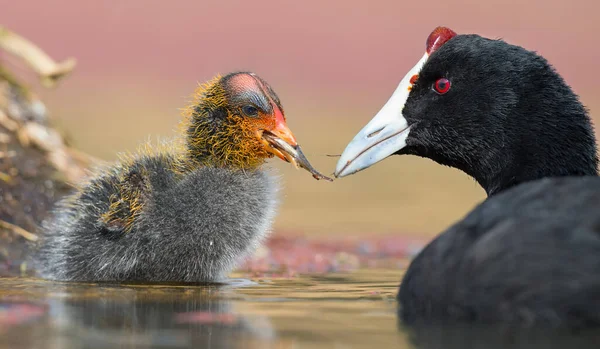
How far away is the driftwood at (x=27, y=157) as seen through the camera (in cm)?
673

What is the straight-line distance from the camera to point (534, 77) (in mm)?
4973

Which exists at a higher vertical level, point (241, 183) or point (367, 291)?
point (241, 183)

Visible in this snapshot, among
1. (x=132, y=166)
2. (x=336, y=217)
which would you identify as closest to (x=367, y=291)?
(x=132, y=166)

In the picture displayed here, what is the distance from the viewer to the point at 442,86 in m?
5.15

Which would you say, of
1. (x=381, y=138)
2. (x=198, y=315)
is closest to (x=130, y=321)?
(x=198, y=315)

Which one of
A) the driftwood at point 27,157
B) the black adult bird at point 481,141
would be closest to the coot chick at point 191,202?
the black adult bird at point 481,141

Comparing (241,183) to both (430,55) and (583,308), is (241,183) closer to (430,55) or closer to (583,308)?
(430,55)

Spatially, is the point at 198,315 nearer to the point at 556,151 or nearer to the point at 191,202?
the point at 191,202

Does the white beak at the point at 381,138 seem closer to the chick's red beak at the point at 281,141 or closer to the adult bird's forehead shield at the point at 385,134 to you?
the adult bird's forehead shield at the point at 385,134

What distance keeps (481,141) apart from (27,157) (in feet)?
11.5

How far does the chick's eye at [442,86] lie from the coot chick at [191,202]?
0.84m

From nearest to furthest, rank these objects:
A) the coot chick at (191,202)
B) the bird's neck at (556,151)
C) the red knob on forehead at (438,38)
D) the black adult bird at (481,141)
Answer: the black adult bird at (481,141) < the bird's neck at (556,151) < the red knob on forehead at (438,38) < the coot chick at (191,202)

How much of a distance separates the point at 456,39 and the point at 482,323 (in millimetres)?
1927

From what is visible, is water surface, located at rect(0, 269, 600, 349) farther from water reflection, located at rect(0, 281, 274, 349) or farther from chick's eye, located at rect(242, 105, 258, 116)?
chick's eye, located at rect(242, 105, 258, 116)
